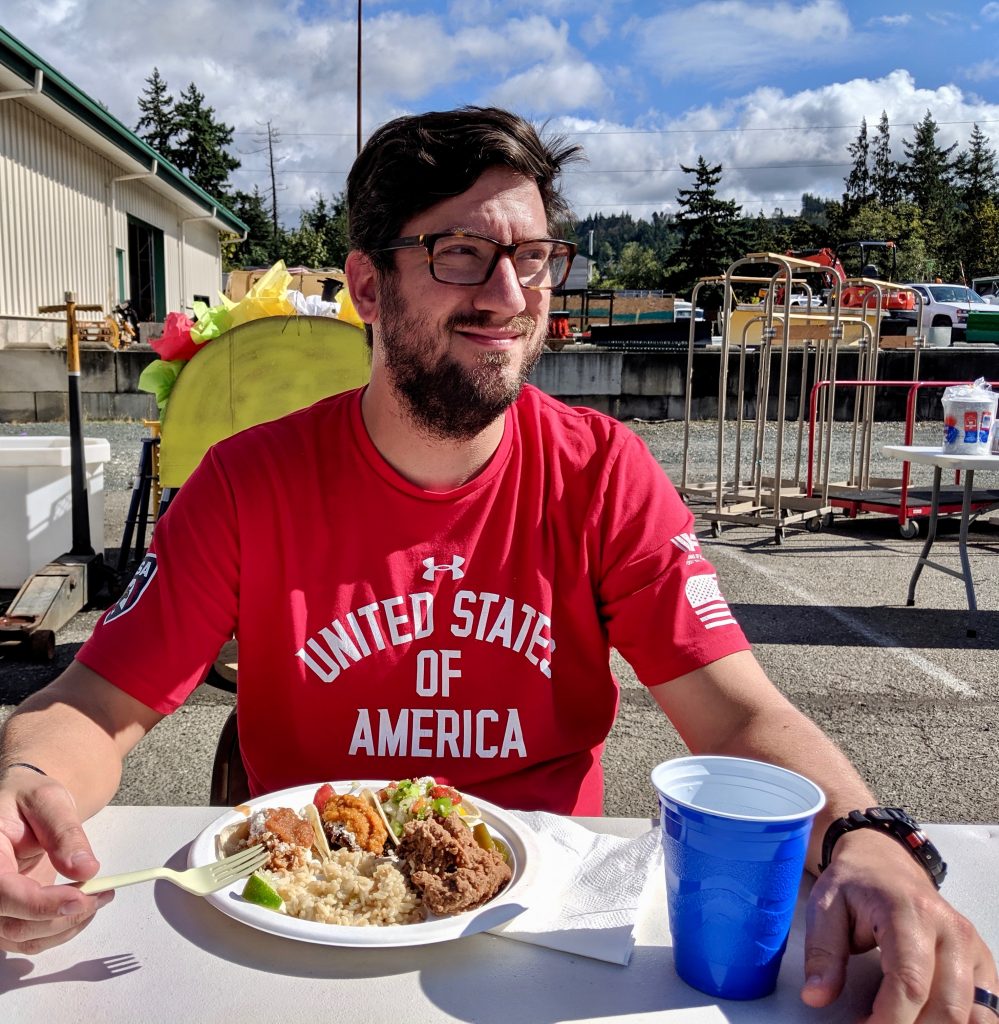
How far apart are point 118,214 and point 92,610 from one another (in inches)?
713

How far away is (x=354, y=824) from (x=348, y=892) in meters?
0.12

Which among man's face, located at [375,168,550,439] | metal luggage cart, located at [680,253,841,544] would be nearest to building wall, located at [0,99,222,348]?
metal luggage cart, located at [680,253,841,544]

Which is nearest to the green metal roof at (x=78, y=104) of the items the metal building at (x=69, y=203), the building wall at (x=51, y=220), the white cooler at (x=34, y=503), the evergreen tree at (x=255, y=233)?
the metal building at (x=69, y=203)

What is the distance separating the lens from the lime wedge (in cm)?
115

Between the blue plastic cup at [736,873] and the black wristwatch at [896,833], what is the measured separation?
191mm

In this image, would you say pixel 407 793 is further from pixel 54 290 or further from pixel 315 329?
pixel 54 290

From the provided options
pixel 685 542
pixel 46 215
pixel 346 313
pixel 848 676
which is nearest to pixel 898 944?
pixel 685 542

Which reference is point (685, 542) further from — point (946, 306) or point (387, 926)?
point (946, 306)

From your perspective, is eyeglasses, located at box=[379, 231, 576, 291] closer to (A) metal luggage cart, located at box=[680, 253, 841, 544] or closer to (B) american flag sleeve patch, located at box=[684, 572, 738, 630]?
(B) american flag sleeve patch, located at box=[684, 572, 738, 630]

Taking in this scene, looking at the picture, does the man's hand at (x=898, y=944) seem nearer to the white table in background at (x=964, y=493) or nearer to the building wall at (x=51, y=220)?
the white table in background at (x=964, y=493)

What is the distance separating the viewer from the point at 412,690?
1.72m

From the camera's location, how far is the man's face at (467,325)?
1835 millimetres

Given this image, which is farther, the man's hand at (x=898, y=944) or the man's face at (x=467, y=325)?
the man's face at (x=467, y=325)

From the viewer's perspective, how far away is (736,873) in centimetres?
96
